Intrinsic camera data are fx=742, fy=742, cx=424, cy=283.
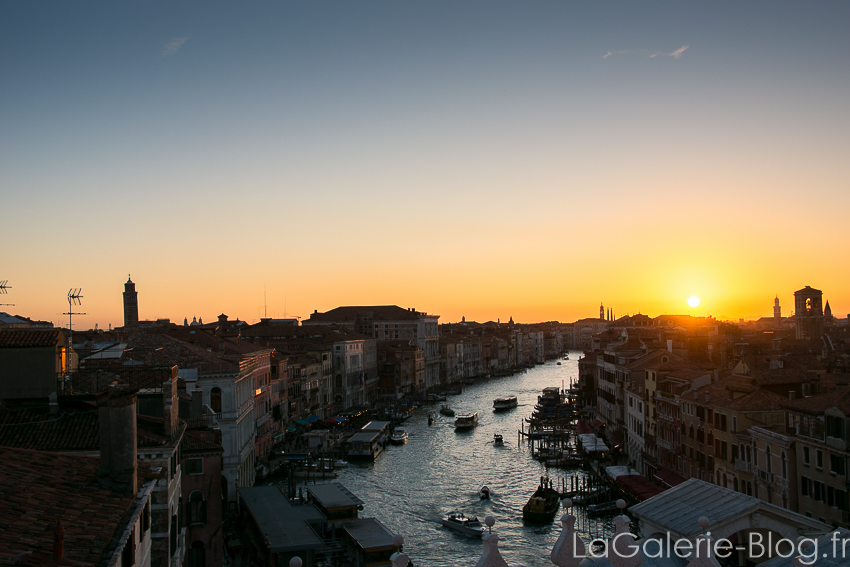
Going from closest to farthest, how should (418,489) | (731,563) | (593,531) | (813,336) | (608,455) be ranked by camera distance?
(731,563) → (593,531) → (418,489) → (608,455) → (813,336)

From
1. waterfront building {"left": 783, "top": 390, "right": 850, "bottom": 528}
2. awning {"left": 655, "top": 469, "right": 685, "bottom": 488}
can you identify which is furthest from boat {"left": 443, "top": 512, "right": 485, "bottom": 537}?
waterfront building {"left": 783, "top": 390, "right": 850, "bottom": 528}

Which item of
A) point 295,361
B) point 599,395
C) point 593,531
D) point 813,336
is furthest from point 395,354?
point 593,531

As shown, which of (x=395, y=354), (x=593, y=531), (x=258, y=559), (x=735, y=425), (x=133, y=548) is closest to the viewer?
(x=133, y=548)

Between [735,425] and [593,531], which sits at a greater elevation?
[735,425]

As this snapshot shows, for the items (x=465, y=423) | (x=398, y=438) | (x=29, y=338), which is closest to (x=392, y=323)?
(x=465, y=423)

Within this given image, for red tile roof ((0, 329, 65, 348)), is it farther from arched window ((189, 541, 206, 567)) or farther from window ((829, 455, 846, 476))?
window ((829, 455, 846, 476))

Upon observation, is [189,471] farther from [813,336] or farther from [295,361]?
[813,336]
